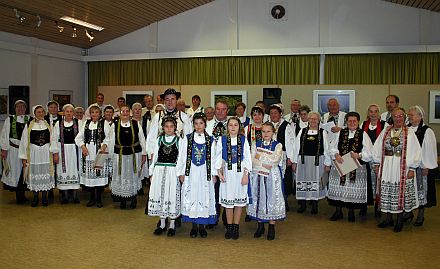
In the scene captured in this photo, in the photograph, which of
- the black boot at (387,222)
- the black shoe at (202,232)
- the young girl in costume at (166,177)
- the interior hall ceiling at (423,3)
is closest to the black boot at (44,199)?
the young girl in costume at (166,177)

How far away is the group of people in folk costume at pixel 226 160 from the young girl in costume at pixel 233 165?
12 millimetres

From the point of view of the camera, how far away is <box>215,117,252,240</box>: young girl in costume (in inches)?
203

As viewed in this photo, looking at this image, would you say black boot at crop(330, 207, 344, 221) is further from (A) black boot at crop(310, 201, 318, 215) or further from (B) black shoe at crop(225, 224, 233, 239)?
(B) black shoe at crop(225, 224, 233, 239)

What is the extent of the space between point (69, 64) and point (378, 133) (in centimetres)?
934

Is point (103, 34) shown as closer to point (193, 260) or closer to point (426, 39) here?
point (426, 39)

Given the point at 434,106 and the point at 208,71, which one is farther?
the point at 208,71

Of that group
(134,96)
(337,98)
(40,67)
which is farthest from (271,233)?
(40,67)

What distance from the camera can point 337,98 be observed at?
1118 cm

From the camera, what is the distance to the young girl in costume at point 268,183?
5242 millimetres

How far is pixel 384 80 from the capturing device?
35.8 feet

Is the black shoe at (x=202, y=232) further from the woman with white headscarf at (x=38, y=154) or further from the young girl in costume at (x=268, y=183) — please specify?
the woman with white headscarf at (x=38, y=154)

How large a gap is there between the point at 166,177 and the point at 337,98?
7.03 m

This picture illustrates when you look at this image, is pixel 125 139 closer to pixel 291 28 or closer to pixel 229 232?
pixel 229 232

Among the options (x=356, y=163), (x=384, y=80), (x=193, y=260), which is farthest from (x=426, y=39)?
(x=193, y=260)
